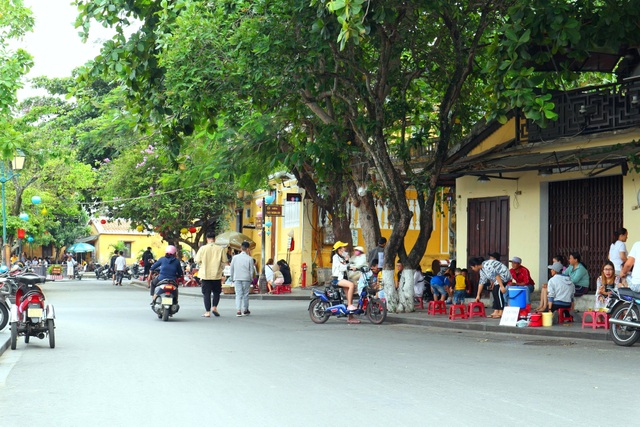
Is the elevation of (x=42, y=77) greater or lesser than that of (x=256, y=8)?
greater

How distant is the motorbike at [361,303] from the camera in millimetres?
18844

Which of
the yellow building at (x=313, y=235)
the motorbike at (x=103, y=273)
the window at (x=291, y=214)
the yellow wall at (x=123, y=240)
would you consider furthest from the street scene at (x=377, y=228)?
the yellow wall at (x=123, y=240)

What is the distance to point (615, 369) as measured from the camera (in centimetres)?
Answer: 1116

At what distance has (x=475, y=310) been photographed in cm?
2091

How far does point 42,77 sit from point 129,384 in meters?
45.5

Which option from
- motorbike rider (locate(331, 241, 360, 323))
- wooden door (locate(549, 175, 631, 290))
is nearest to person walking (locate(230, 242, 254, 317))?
motorbike rider (locate(331, 241, 360, 323))

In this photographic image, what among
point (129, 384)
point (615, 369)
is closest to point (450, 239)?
point (615, 369)

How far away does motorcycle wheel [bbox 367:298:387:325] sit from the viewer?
61.8 ft

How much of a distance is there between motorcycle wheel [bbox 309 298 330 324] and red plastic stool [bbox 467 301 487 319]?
3165 mm

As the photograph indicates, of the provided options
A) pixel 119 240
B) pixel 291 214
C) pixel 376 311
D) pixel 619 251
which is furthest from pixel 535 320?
pixel 119 240

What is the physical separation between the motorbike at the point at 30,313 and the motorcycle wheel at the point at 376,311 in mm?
7404

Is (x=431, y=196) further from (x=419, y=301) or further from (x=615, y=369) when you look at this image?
(x=615, y=369)

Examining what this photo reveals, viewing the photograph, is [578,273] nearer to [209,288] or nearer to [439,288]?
[439,288]

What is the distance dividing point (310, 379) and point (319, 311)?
942 centimetres
